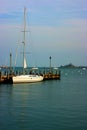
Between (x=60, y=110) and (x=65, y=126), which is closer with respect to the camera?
(x=65, y=126)

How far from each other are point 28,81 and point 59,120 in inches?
2009

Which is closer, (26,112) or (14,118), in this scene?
(14,118)

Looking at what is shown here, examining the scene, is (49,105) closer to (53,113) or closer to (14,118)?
(53,113)

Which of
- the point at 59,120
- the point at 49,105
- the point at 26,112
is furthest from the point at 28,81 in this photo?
the point at 59,120

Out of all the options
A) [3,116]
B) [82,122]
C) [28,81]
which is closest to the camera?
[82,122]

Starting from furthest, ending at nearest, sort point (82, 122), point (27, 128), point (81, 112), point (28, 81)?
point (28, 81), point (81, 112), point (82, 122), point (27, 128)

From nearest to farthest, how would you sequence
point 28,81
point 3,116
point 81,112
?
point 3,116
point 81,112
point 28,81

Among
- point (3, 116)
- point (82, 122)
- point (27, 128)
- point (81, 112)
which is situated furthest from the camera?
point (81, 112)

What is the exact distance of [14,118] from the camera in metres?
35.2

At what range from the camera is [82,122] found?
33344 millimetres

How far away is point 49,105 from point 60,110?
4.36m

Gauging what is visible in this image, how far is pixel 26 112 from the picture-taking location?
39062mm

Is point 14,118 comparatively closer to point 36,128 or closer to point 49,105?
point 36,128

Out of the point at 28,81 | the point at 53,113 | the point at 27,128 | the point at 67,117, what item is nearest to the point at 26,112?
the point at 53,113
